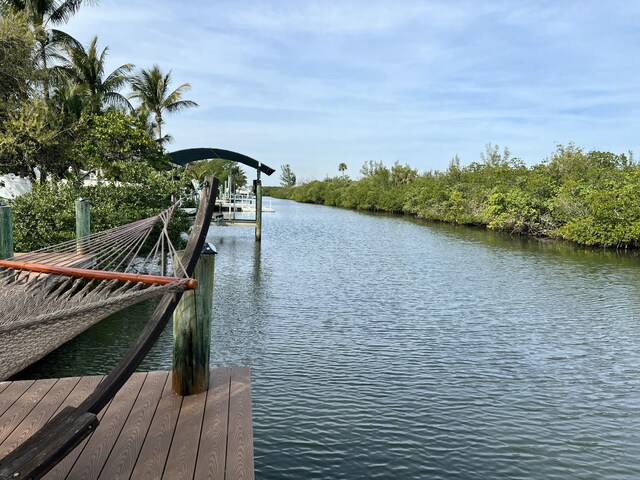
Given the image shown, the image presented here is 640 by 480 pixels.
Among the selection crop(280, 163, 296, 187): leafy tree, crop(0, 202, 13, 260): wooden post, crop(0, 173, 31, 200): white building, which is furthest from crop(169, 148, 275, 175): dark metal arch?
crop(280, 163, 296, 187): leafy tree

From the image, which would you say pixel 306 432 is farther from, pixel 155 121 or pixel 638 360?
pixel 155 121

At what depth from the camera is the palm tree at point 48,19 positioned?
768 inches

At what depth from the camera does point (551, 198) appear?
27031 millimetres

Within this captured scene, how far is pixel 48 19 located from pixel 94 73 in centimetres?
272

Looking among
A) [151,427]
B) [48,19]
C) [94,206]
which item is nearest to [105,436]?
[151,427]

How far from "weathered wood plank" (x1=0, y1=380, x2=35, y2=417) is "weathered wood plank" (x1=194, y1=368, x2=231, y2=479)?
1439 mm

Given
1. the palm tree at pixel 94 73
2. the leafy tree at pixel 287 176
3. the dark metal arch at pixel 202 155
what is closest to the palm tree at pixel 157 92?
the palm tree at pixel 94 73

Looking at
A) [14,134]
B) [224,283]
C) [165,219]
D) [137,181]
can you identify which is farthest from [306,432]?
[14,134]

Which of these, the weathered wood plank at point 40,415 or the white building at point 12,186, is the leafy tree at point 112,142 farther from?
the weathered wood plank at point 40,415

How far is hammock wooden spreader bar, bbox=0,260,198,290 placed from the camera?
3229 mm

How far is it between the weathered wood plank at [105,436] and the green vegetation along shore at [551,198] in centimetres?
2086

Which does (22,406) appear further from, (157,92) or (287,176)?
(287,176)

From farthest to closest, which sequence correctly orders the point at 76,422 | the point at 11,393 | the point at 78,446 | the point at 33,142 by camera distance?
the point at 33,142 → the point at 11,393 → the point at 78,446 → the point at 76,422

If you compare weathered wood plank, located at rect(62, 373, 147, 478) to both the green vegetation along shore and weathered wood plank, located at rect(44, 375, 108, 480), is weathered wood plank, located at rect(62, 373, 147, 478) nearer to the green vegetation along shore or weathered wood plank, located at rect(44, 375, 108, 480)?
weathered wood plank, located at rect(44, 375, 108, 480)
